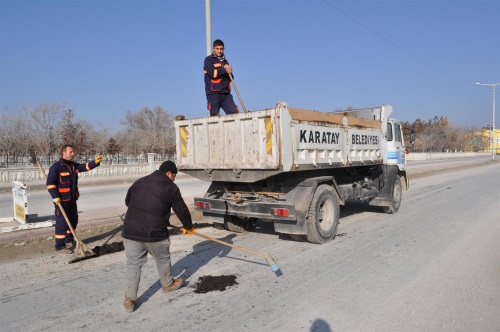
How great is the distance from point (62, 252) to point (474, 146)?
113519 millimetres

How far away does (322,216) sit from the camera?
7172 millimetres

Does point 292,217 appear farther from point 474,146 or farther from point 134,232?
point 474,146

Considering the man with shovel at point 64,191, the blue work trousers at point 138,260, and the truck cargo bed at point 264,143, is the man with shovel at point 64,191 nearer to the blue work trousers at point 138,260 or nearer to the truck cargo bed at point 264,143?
the truck cargo bed at point 264,143

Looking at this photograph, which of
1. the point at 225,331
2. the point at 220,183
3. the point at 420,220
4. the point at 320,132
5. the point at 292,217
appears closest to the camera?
the point at 225,331

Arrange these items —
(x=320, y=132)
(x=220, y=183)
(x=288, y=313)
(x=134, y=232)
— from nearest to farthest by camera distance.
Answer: (x=288, y=313) < (x=134, y=232) < (x=320, y=132) < (x=220, y=183)

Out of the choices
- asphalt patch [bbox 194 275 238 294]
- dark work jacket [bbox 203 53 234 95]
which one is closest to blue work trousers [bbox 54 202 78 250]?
asphalt patch [bbox 194 275 238 294]

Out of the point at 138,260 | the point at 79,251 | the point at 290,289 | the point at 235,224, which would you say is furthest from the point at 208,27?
the point at 290,289

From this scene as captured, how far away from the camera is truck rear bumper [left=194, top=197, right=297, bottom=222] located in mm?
6277

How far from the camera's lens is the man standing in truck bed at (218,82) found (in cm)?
731

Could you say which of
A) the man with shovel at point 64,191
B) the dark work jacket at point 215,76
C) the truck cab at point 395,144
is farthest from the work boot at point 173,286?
the truck cab at point 395,144

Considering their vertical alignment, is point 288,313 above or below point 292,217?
below

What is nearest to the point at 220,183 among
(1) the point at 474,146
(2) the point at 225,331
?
(2) the point at 225,331

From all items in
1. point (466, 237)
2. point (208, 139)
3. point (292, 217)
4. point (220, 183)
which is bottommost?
point (466, 237)

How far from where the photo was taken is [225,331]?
355 centimetres
